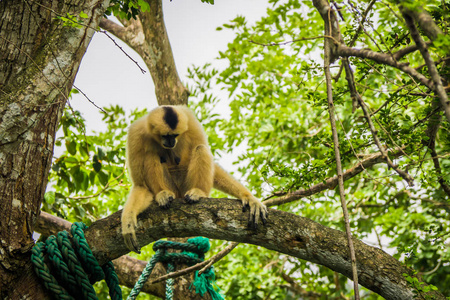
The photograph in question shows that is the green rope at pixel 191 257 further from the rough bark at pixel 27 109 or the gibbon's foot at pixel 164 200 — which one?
the rough bark at pixel 27 109

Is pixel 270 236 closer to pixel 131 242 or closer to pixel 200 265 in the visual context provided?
pixel 200 265

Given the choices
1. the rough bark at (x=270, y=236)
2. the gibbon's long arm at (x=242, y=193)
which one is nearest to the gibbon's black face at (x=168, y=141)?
the gibbon's long arm at (x=242, y=193)

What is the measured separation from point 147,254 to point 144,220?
5.20 meters

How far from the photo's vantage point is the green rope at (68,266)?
278 centimetres

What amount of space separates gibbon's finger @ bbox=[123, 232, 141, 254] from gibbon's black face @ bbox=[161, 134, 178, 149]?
1.42 metres

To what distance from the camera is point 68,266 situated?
113 inches

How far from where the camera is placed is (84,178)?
203 inches

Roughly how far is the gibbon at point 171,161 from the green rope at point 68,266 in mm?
654

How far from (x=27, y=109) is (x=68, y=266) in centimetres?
107

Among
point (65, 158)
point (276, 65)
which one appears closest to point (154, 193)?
point (65, 158)

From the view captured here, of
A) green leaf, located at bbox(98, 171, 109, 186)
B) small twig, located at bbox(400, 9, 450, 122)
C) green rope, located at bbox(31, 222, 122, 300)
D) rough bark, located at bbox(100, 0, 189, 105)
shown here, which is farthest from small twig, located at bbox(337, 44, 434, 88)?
green leaf, located at bbox(98, 171, 109, 186)

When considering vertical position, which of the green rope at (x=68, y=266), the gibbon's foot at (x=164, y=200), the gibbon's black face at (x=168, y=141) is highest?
the gibbon's black face at (x=168, y=141)

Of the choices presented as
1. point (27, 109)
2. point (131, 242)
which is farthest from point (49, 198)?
point (27, 109)

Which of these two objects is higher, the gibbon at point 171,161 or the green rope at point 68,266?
the gibbon at point 171,161
